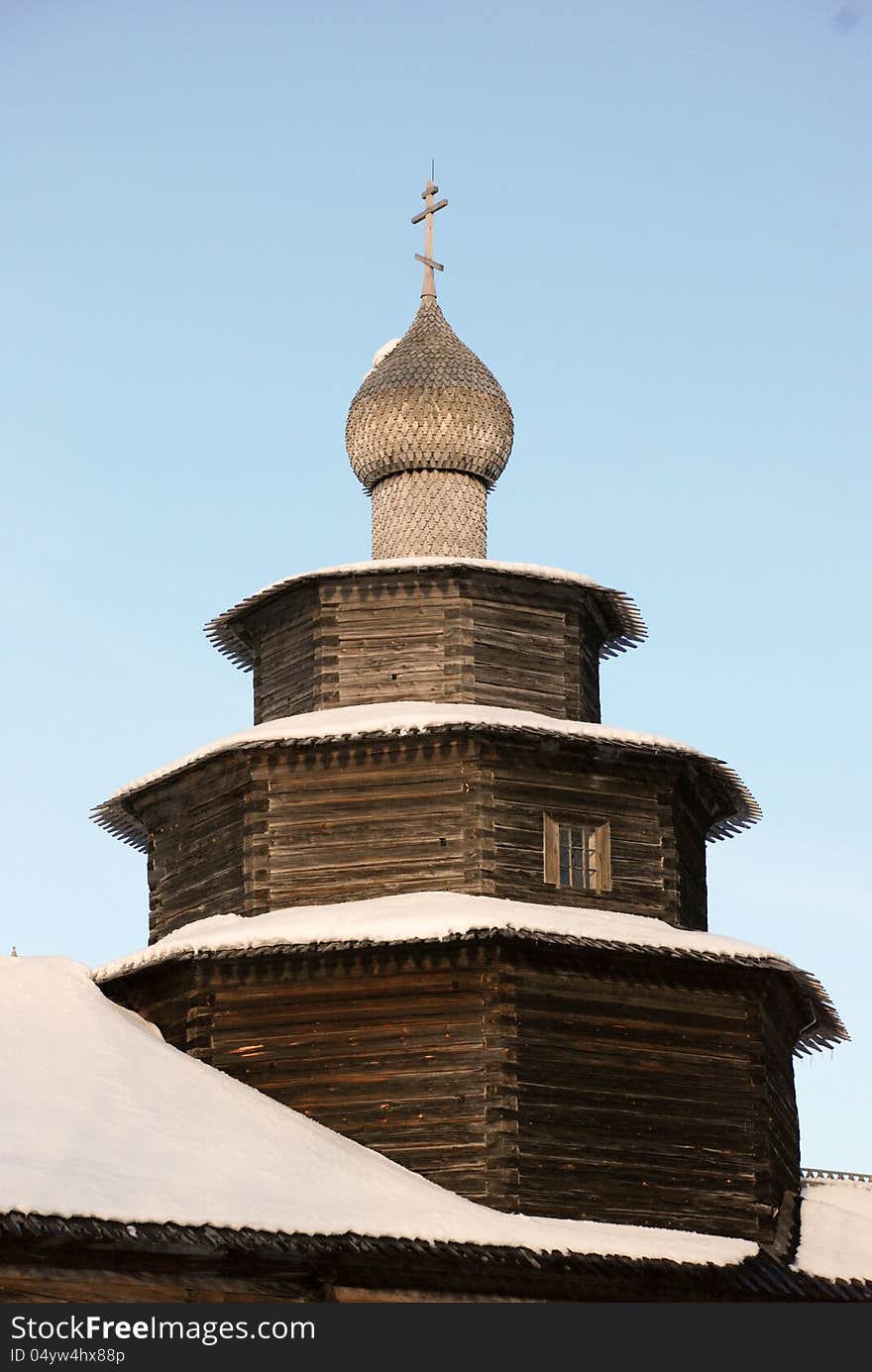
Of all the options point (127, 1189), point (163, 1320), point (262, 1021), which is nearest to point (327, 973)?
point (262, 1021)

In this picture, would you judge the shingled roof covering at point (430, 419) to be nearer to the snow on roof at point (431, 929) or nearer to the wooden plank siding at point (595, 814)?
the wooden plank siding at point (595, 814)

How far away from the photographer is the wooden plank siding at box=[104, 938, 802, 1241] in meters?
24.9

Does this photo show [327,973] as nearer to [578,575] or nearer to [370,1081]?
[370,1081]

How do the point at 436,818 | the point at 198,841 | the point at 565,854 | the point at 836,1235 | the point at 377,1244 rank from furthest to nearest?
the point at 198,841 < the point at 836,1235 < the point at 565,854 < the point at 436,818 < the point at 377,1244

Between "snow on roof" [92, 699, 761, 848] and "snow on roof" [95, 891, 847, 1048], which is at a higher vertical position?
"snow on roof" [92, 699, 761, 848]

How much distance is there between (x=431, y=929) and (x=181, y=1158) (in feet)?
13.1

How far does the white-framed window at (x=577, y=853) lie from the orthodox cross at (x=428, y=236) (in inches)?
370

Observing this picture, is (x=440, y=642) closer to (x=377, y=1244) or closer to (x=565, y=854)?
(x=565, y=854)

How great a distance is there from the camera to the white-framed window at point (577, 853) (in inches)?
1067

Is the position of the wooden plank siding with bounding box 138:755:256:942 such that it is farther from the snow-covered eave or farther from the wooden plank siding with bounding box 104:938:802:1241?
the snow-covered eave

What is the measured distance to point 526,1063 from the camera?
25016 millimetres

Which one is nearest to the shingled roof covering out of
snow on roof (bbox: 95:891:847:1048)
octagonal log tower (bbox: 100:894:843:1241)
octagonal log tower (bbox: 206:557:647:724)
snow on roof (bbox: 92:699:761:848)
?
octagonal log tower (bbox: 206:557:647:724)

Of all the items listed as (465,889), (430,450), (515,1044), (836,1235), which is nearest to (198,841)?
(465,889)

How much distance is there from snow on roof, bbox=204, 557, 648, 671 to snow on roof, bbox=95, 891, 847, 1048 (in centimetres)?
464
